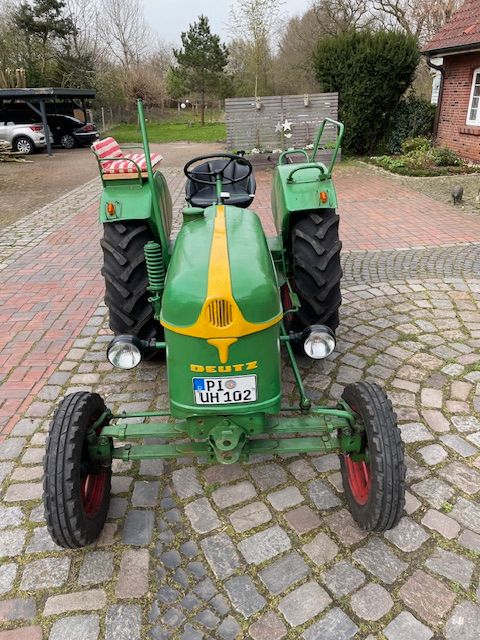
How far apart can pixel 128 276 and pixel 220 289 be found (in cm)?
130

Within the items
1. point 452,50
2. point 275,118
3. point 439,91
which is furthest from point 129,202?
point 439,91

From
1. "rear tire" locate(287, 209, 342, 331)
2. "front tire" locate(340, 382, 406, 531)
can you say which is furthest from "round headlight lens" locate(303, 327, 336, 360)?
"rear tire" locate(287, 209, 342, 331)

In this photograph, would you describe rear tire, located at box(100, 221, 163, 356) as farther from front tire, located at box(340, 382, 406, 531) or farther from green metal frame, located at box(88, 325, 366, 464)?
front tire, located at box(340, 382, 406, 531)

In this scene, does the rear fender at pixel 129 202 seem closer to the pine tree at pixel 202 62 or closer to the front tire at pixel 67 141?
the front tire at pixel 67 141

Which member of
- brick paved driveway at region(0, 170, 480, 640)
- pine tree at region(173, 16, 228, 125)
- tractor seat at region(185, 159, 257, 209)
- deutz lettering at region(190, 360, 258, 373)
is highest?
pine tree at region(173, 16, 228, 125)

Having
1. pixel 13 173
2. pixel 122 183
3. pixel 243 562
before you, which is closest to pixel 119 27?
pixel 13 173

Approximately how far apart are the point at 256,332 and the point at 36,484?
1.41 metres

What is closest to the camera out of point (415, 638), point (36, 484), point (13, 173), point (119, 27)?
point (415, 638)

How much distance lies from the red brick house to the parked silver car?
38.8 feet

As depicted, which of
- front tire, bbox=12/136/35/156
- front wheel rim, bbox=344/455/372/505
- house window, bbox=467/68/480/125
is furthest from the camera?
front tire, bbox=12/136/35/156

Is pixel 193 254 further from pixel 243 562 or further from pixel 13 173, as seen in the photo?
pixel 13 173

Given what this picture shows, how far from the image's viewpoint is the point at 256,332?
1.90 m

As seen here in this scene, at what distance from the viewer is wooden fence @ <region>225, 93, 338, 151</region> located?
11836 millimetres

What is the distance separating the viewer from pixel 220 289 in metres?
1.82
